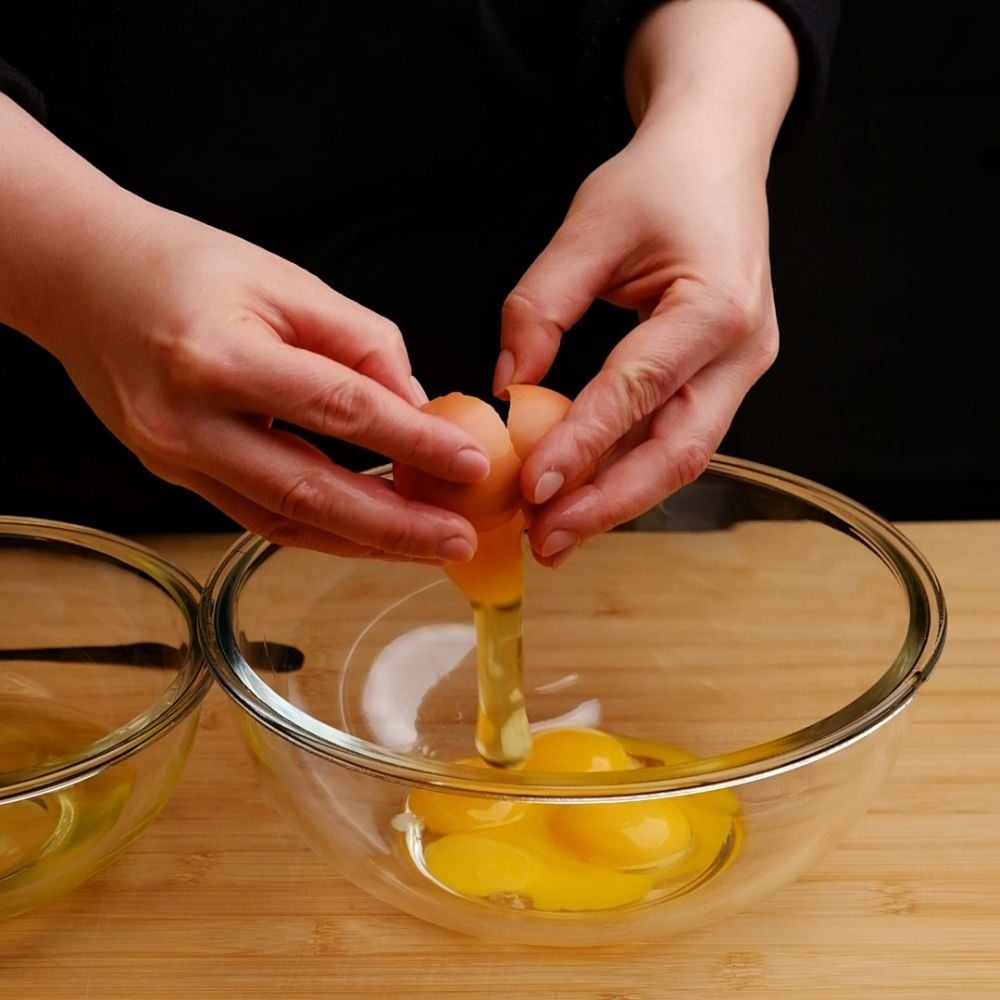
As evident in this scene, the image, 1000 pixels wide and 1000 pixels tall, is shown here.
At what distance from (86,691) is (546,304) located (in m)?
0.45

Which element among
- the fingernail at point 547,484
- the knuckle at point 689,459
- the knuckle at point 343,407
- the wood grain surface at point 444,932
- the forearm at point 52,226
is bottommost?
the wood grain surface at point 444,932

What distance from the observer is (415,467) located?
760 mm

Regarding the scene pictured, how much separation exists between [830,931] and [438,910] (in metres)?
0.24

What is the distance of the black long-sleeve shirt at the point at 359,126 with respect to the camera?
46.6 inches

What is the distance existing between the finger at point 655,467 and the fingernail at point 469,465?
0.06 metres

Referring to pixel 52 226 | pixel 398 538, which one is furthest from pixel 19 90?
pixel 398 538

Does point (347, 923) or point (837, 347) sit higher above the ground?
point (347, 923)

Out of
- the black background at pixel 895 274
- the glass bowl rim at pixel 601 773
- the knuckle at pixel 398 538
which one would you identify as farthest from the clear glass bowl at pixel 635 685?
the black background at pixel 895 274

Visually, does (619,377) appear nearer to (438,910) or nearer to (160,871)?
(438,910)

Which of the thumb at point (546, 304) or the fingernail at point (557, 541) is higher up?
the thumb at point (546, 304)

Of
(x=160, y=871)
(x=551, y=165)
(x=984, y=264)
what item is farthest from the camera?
(x=984, y=264)

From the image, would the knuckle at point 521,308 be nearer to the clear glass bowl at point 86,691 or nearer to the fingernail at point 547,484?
the fingernail at point 547,484

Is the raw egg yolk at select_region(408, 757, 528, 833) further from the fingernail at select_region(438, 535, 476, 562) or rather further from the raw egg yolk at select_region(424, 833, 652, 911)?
the fingernail at select_region(438, 535, 476, 562)

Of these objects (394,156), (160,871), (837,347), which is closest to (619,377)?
(160,871)
